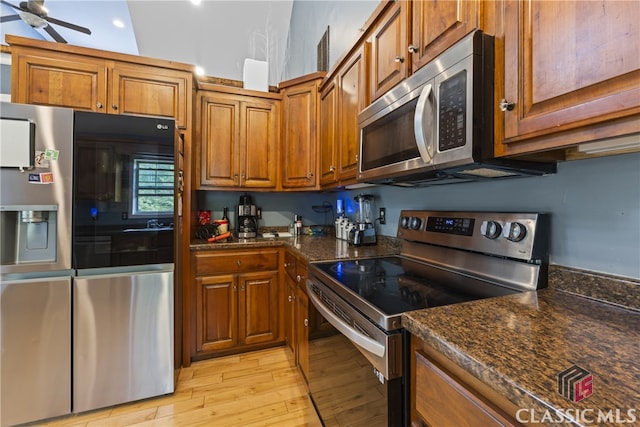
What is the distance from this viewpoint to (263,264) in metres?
2.24

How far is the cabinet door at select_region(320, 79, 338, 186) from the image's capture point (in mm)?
2035

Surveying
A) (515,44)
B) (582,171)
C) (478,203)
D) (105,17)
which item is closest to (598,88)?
(515,44)

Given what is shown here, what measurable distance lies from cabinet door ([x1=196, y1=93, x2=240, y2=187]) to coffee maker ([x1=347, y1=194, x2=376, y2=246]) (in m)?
1.15

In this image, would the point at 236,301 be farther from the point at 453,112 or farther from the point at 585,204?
the point at 585,204

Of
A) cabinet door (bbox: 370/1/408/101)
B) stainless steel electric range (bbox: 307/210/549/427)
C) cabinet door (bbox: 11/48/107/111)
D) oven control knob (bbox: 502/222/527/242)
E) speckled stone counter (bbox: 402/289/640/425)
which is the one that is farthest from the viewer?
cabinet door (bbox: 11/48/107/111)

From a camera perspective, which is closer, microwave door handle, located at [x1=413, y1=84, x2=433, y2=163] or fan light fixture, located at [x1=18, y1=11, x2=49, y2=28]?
microwave door handle, located at [x1=413, y1=84, x2=433, y2=163]

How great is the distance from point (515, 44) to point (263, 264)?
79.7 inches

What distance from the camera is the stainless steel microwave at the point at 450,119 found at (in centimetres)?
85

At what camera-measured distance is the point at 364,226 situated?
6.51 ft

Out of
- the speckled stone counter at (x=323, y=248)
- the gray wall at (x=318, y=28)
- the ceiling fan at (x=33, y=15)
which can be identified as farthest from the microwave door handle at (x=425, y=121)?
the ceiling fan at (x=33, y=15)

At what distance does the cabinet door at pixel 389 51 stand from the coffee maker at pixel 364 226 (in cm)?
84

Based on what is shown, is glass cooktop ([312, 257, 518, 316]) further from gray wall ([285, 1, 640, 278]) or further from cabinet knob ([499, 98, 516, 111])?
cabinet knob ([499, 98, 516, 111])

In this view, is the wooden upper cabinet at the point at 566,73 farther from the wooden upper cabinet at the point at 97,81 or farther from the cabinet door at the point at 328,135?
the wooden upper cabinet at the point at 97,81

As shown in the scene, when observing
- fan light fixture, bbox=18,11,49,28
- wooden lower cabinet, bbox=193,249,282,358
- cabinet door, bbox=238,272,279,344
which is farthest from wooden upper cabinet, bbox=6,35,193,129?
fan light fixture, bbox=18,11,49,28
